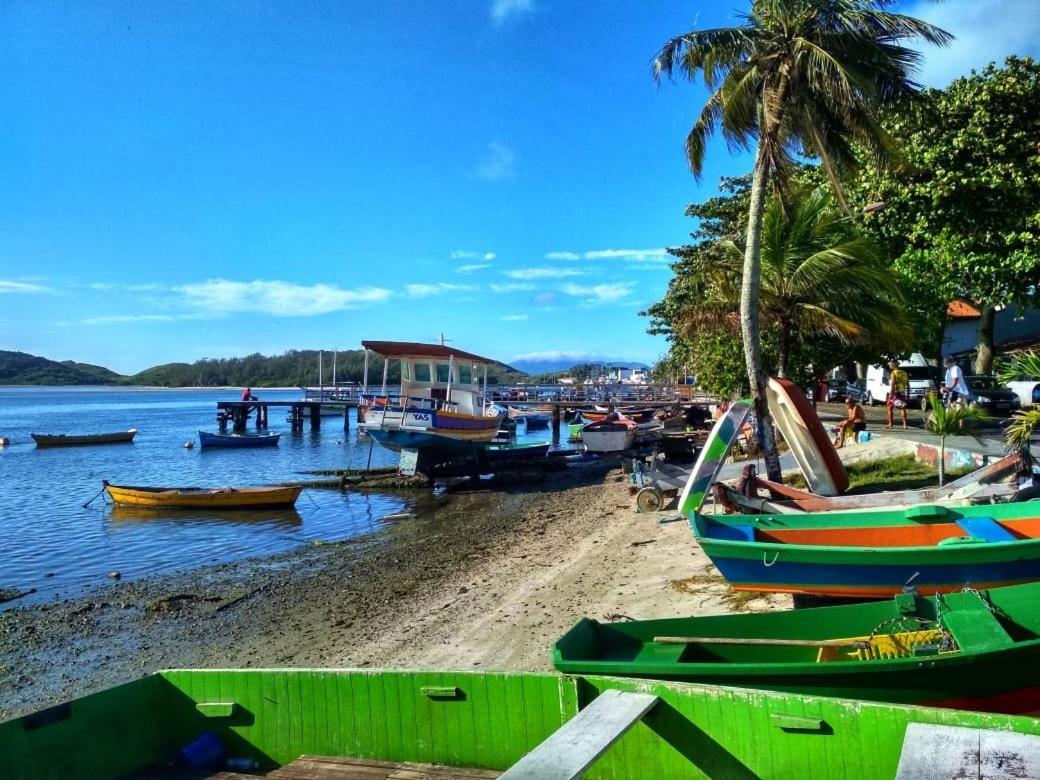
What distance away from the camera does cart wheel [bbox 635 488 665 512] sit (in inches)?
652

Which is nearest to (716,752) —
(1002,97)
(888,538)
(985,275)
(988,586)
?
(988,586)

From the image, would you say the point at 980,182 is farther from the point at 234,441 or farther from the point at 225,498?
A: the point at 234,441

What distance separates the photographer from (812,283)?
15492 millimetres

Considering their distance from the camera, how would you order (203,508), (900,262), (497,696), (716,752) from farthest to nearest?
(203,508) → (900,262) → (497,696) → (716,752)

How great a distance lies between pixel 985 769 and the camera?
2.98m

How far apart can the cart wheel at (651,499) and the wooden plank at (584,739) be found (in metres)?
12.5

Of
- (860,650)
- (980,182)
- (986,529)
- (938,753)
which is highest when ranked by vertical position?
(980,182)

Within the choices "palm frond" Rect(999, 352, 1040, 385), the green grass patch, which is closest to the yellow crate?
"palm frond" Rect(999, 352, 1040, 385)

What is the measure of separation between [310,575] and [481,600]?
4697mm

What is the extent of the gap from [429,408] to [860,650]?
21.0 m

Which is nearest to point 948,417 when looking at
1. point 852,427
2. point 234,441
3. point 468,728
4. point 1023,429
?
point 1023,429

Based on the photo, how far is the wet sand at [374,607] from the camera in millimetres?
9133

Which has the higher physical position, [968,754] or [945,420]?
[945,420]

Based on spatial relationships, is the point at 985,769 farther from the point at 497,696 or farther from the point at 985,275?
the point at 985,275
